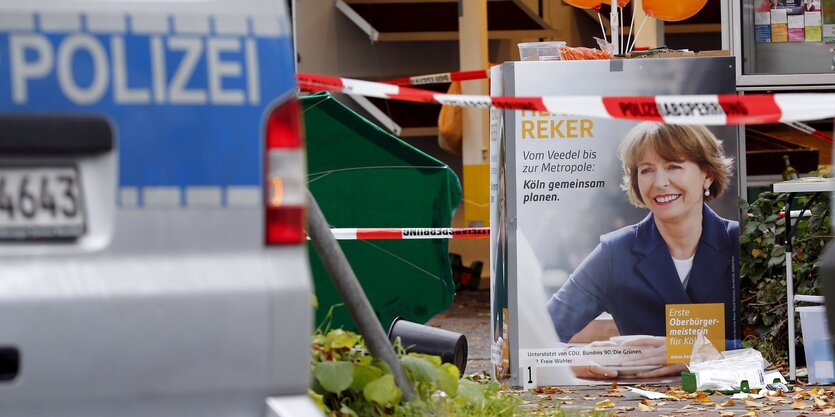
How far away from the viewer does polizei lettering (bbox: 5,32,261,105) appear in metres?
3.19

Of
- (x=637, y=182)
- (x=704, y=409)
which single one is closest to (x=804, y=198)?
(x=637, y=182)

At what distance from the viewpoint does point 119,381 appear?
10.7ft

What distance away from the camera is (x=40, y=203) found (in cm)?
323

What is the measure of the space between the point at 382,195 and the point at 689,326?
192 centimetres

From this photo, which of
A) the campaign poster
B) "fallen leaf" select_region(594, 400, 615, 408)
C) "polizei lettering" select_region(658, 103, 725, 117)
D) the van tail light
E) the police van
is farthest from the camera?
the campaign poster

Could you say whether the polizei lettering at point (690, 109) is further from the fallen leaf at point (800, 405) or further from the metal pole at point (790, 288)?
the metal pole at point (790, 288)

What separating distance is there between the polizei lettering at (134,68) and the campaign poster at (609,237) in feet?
14.6

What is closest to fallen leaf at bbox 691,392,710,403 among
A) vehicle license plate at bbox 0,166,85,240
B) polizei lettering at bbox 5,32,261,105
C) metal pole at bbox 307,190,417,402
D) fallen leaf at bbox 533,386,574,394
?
fallen leaf at bbox 533,386,574,394

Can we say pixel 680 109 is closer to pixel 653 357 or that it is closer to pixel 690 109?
pixel 690 109

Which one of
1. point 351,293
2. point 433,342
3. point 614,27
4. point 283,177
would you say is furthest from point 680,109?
point 614,27

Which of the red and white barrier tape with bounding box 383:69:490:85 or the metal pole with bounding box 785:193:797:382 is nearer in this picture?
the metal pole with bounding box 785:193:797:382

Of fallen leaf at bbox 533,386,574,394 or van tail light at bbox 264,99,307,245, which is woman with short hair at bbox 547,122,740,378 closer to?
fallen leaf at bbox 533,386,574,394

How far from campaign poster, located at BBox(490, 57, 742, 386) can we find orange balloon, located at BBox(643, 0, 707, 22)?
3.34 feet

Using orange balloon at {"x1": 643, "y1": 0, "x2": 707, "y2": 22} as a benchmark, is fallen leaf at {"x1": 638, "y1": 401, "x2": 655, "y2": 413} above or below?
below
